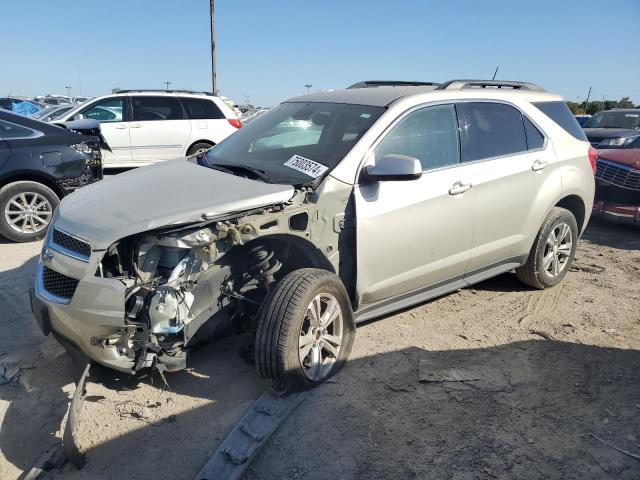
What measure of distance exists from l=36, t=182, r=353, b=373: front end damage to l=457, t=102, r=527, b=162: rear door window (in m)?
1.29

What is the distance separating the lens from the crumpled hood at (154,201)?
2.79m

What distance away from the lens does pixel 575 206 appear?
4.97 meters

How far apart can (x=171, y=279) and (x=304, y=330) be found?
84cm

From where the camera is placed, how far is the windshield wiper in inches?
135

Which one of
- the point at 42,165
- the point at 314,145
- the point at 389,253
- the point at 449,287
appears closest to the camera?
the point at 389,253

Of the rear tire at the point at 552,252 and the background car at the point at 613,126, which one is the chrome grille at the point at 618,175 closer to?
the rear tire at the point at 552,252

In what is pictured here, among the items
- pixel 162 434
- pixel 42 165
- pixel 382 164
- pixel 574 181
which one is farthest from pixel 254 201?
pixel 42 165

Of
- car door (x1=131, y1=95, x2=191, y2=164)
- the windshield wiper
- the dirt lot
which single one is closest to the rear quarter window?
the dirt lot

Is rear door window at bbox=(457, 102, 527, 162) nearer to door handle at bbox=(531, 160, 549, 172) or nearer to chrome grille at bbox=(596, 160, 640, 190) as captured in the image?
door handle at bbox=(531, 160, 549, 172)

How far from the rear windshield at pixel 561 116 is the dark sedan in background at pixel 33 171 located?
523 cm

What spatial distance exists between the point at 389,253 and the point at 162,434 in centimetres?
176

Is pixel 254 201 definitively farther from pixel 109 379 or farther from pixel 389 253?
pixel 109 379

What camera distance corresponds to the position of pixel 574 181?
470 centimetres

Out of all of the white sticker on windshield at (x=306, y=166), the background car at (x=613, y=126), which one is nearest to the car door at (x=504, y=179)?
the white sticker on windshield at (x=306, y=166)
